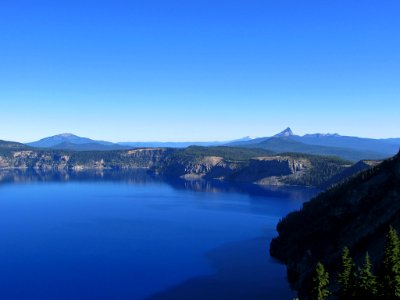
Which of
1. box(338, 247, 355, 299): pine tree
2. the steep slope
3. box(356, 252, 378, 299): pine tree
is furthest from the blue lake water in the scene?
box(356, 252, 378, 299): pine tree

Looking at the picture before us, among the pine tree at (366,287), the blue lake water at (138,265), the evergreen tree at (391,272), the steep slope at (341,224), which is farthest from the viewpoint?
the steep slope at (341,224)

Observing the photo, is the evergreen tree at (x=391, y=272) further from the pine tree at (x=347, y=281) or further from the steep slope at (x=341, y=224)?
the steep slope at (x=341, y=224)

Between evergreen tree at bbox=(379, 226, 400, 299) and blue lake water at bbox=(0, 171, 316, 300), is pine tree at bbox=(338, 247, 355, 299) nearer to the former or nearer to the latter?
evergreen tree at bbox=(379, 226, 400, 299)

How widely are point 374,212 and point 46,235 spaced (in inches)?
4963

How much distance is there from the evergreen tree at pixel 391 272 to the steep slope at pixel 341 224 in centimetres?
3429

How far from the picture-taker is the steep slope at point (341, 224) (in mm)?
113062

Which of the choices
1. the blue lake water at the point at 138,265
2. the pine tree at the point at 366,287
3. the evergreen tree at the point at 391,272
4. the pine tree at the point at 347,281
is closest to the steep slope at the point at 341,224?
the blue lake water at the point at 138,265

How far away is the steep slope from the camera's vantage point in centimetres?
11306

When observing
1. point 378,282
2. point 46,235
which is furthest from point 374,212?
point 46,235

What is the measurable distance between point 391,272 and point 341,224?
70286 mm

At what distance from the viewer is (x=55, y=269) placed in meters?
131

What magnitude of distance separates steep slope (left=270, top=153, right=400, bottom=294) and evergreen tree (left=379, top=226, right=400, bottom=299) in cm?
3429

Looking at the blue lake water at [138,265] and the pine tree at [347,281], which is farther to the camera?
the blue lake water at [138,265]

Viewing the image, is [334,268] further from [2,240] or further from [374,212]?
[2,240]
